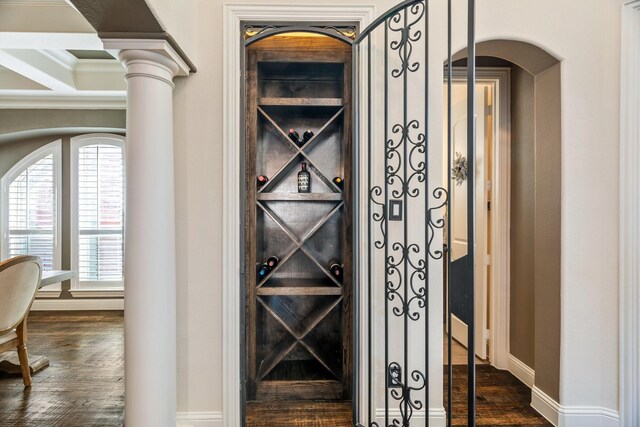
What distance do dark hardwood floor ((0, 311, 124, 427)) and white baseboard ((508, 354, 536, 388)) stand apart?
2.75 m

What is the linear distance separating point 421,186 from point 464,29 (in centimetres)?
92

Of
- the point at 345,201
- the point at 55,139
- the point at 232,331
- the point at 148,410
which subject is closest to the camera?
the point at 148,410

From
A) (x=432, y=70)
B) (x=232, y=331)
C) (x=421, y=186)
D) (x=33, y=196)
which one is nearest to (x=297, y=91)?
(x=432, y=70)

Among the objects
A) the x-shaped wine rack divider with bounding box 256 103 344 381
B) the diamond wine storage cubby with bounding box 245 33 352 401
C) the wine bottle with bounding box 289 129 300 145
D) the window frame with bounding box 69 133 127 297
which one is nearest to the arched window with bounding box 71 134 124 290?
the window frame with bounding box 69 133 127 297

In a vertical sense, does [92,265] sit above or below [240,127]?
below

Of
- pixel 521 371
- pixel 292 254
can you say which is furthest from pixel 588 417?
pixel 292 254

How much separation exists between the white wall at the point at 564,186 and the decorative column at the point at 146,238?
0.28 metres

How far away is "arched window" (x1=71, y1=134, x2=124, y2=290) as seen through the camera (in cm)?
511

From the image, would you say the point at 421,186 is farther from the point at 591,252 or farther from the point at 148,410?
the point at 148,410

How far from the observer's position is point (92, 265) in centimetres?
515

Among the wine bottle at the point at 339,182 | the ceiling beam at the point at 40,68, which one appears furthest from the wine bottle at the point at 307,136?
the ceiling beam at the point at 40,68

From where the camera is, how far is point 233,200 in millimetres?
2098

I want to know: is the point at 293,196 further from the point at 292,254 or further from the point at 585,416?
the point at 585,416

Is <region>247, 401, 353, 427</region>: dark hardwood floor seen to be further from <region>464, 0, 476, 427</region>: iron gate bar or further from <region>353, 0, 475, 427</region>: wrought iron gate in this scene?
<region>464, 0, 476, 427</region>: iron gate bar
